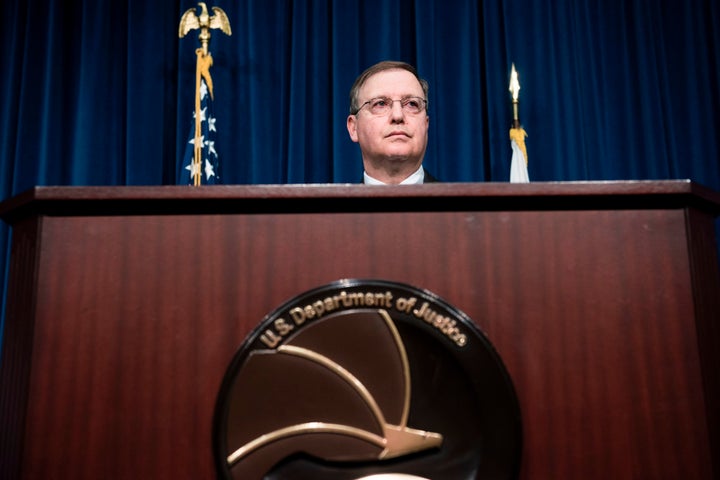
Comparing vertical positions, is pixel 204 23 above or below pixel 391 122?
above

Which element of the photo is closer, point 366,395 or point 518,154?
point 366,395

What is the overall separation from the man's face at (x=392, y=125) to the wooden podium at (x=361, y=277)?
934 millimetres

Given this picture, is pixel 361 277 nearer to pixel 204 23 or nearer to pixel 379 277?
pixel 379 277

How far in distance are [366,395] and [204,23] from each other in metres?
1.84

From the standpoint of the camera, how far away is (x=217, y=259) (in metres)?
0.82

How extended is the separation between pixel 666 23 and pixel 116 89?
2.06 m

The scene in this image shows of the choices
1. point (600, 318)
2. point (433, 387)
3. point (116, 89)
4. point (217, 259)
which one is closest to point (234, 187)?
point (217, 259)

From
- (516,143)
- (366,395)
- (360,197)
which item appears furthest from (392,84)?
(366,395)

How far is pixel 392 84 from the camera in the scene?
179 cm

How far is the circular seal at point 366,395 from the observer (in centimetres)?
75

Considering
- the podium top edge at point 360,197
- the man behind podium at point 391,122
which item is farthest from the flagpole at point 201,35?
the podium top edge at point 360,197

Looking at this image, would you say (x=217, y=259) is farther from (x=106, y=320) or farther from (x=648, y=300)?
(x=648, y=300)

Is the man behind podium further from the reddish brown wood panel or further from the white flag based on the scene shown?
the reddish brown wood panel

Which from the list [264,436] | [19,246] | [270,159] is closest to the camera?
[264,436]
